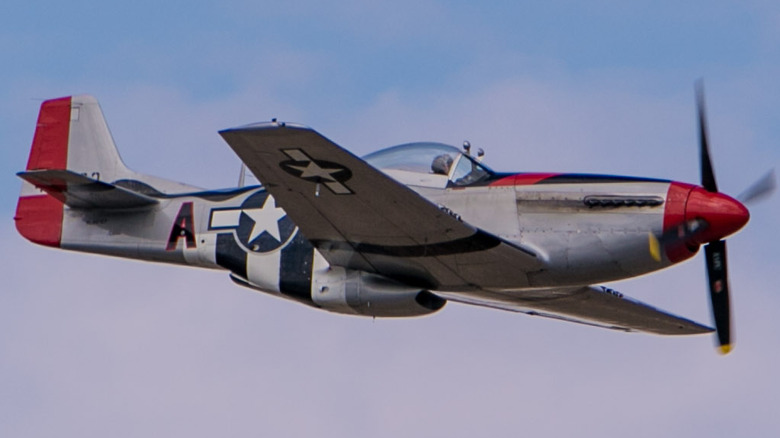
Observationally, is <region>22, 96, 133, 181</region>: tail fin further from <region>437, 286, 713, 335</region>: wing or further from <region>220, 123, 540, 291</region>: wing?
<region>437, 286, 713, 335</region>: wing

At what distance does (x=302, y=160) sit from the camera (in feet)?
46.1

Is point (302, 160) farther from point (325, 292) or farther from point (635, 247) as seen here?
point (635, 247)

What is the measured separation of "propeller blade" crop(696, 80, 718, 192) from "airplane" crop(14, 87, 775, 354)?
→ 0.05ft

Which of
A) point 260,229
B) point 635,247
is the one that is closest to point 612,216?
point 635,247

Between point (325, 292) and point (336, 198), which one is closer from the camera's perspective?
point (336, 198)

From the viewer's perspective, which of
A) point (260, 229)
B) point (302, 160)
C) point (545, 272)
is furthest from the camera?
point (260, 229)

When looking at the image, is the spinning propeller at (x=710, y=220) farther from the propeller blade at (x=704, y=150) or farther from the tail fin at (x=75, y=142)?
the tail fin at (x=75, y=142)

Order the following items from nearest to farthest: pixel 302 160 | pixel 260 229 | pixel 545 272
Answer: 1. pixel 302 160
2. pixel 545 272
3. pixel 260 229

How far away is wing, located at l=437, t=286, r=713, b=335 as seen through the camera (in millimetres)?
16891

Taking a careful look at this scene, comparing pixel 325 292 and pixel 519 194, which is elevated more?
pixel 519 194

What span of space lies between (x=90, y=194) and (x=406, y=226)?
450 centimetres

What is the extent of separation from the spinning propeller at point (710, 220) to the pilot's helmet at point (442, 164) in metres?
2.37

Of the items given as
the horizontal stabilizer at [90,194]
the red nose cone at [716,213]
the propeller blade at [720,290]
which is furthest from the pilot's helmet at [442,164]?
the horizontal stabilizer at [90,194]

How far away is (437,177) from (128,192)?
4069 mm
